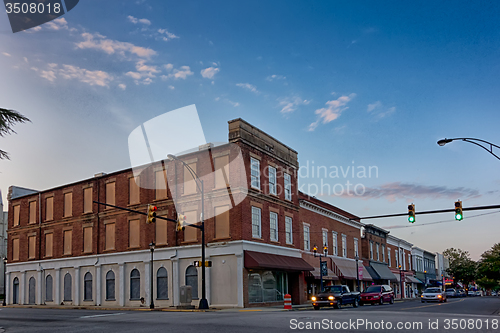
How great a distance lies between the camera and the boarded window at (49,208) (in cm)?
5003

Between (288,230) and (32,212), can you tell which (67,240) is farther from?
(288,230)

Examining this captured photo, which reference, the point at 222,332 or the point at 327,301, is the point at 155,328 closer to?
the point at 222,332

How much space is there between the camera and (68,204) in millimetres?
48344

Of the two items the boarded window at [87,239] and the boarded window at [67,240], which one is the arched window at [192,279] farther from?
the boarded window at [67,240]

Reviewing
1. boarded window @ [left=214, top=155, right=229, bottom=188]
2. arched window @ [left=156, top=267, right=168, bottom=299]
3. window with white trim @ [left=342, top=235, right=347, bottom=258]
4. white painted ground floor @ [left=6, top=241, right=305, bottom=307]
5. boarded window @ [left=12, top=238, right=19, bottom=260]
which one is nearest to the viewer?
white painted ground floor @ [left=6, top=241, right=305, bottom=307]

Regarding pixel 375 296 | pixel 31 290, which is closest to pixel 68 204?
pixel 31 290

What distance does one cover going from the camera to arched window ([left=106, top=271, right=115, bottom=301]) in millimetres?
42594

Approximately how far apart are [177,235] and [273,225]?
7.78 meters

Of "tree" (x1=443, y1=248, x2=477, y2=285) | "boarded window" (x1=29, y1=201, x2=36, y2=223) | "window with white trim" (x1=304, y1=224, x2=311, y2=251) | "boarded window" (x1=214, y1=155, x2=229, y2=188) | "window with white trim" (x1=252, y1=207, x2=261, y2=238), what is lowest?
"tree" (x1=443, y1=248, x2=477, y2=285)

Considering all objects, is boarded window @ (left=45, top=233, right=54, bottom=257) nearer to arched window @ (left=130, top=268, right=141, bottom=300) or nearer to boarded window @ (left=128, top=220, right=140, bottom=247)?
boarded window @ (left=128, top=220, right=140, bottom=247)

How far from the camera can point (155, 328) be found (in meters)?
15.4

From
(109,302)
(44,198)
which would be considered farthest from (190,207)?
(44,198)

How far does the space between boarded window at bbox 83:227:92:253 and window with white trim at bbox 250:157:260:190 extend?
59.8 feet

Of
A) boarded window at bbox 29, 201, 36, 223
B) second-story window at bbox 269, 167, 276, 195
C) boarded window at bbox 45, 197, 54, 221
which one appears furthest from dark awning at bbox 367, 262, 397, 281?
boarded window at bbox 29, 201, 36, 223
